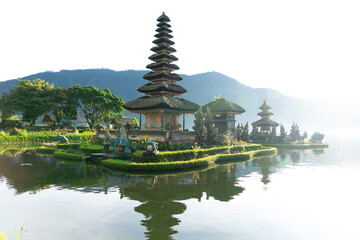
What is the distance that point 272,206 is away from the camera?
427 inches

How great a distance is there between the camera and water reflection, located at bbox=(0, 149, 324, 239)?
938cm

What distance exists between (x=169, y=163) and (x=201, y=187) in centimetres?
540

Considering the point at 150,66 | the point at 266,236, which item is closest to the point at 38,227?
the point at 266,236

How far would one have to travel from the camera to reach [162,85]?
104 feet

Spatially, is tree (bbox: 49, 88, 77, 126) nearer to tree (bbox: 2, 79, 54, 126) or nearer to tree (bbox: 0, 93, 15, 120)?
tree (bbox: 2, 79, 54, 126)

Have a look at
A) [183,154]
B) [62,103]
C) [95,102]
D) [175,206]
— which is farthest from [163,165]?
[62,103]

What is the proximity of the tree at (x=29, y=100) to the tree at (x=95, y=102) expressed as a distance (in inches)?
261

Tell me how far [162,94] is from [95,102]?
34.6 m

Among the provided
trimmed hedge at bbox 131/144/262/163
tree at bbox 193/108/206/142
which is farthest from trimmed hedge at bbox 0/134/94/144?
trimmed hedge at bbox 131/144/262/163

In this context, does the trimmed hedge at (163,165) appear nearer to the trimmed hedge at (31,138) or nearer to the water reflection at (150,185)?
the water reflection at (150,185)

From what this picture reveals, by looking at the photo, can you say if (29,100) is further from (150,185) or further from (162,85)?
(150,185)

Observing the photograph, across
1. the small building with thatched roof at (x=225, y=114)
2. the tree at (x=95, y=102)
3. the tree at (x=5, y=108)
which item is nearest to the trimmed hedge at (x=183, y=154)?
the small building with thatched roof at (x=225, y=114)

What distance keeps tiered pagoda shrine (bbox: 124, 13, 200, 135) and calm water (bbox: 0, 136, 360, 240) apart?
1465cm

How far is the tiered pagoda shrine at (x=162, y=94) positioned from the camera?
30453mm
